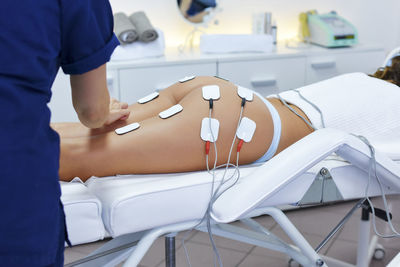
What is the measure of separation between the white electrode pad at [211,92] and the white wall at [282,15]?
1.53m

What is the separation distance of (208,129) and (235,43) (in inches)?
56.0

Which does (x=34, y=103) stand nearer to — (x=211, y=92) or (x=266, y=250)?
(x=211, y=92)

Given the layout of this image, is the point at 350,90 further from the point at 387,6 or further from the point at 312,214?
the point at 387,6

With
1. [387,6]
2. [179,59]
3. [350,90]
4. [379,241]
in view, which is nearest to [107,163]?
[350,90]

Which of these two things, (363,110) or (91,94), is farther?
(363,110)

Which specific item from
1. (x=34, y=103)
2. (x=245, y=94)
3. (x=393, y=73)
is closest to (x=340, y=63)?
(x=393, y=73)

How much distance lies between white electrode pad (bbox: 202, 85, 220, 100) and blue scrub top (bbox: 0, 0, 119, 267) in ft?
2.12

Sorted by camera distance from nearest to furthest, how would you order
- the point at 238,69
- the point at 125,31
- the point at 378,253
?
the point at 378,253, the point at 125,31, the point at 238,69

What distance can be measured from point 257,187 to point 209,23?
2051 mm

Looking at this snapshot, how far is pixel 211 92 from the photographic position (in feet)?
5.24

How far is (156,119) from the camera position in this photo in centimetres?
153

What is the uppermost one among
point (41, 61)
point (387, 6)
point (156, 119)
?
point (41, 61)

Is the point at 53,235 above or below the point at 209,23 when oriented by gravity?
above

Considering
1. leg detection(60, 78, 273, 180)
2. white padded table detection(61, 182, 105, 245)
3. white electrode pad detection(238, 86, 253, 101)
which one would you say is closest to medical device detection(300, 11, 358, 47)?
white electrode pad detection(238, 86, 253, 101)
